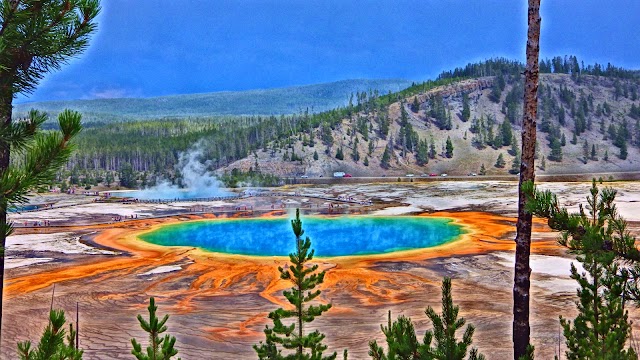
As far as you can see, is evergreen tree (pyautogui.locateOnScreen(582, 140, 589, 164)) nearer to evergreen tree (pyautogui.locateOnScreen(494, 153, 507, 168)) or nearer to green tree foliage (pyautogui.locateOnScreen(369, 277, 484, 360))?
evergreen tree (pyautogui.locateOnScreen(494, 153, 507, 168))

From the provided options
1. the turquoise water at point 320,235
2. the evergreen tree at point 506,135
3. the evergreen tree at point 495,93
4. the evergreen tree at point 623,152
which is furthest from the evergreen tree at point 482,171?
the turquoise water at point 320,235

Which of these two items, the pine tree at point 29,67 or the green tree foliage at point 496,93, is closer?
the pine tree at point 29,67

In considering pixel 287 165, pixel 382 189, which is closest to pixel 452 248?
pixel 382 189

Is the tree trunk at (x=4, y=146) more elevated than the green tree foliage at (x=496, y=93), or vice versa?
the green tree foliage at (x=496, y=93)

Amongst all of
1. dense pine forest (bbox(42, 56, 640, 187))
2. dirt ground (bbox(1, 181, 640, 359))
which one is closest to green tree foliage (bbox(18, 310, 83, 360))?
dirt ground (bbox(1, 181, 640, 359))

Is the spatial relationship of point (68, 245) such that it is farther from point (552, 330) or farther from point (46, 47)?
point (46, 47)

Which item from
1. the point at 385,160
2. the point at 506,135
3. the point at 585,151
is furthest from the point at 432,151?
the point at 585,151

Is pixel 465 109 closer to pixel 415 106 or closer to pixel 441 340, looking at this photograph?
pixel 415 106

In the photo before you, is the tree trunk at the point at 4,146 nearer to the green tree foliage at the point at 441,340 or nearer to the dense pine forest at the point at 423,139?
the green tree foliage at the point at 441,340
